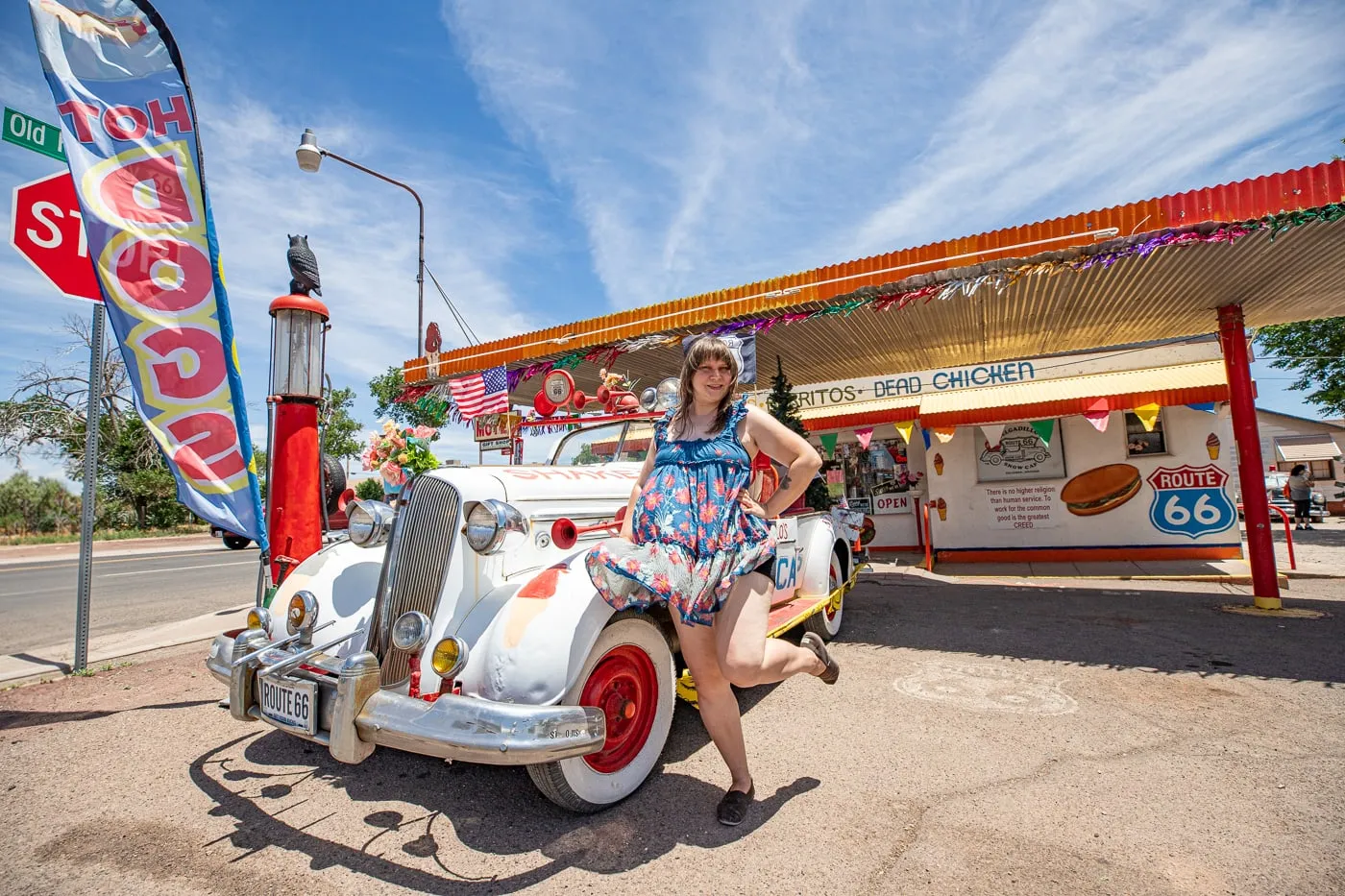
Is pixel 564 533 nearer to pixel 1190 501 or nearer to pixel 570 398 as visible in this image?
pixel 570 398

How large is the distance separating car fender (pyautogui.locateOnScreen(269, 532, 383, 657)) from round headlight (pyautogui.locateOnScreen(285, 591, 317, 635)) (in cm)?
7

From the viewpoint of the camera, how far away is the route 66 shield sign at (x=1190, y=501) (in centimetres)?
945

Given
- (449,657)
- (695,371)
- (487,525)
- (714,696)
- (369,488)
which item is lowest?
(714,696)

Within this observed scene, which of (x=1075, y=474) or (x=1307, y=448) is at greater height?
(x=1307, y=448)

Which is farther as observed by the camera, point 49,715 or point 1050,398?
point 1050,398

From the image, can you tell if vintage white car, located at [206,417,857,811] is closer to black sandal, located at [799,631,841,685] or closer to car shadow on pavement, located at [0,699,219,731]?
black sandal, located at [799,631,841,685]

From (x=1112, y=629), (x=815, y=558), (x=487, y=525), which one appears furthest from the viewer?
(x=1112, y=629)

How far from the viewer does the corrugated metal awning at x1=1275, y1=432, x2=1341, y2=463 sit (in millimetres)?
27734

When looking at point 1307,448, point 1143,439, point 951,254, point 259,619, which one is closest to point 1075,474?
point 1143,439

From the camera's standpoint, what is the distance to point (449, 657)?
2.48 m

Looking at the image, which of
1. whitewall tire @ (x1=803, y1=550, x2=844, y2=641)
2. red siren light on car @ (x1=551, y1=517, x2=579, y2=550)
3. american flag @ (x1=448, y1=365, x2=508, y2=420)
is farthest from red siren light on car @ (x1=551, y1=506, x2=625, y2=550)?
american flag @ (x1=448, y1=365, x2=508, y2=420)

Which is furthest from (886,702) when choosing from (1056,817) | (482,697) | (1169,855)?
(482,697)

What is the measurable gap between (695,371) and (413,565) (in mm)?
1542

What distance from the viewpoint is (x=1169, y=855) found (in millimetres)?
2236
